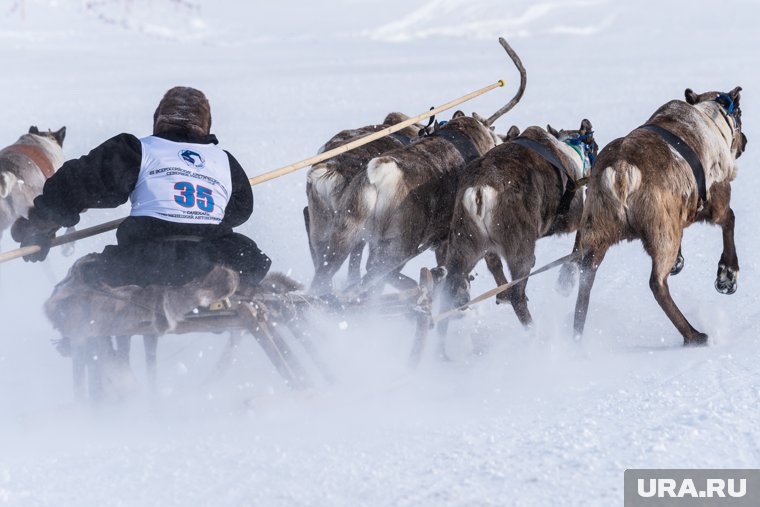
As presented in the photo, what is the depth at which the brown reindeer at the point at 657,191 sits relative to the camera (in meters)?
5.35

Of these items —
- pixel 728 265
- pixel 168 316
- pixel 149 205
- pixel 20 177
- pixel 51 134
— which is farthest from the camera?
pixel 51 134

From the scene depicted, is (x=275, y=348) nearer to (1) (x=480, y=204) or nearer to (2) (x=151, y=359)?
(2) (x=151, y=359)

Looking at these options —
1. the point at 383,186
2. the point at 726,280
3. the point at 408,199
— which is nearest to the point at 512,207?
the point at 408,199

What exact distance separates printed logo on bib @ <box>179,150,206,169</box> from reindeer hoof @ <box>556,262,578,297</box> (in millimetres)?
2235

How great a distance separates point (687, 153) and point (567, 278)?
0.96 metres

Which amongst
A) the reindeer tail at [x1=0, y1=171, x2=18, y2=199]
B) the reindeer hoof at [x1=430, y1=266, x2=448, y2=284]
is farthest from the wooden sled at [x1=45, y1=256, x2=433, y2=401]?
the reindeer tail at [x1=0, y1=171, x2=18, y2=199]

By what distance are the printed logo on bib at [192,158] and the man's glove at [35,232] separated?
2.00 feet

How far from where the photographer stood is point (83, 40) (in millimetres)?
32531

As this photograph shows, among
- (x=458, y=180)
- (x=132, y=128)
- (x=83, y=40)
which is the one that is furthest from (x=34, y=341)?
(x=83, y=40)

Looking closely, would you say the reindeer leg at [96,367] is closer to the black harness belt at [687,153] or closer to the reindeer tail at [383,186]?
the reindeer tail at [383,186]

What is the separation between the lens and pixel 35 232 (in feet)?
14.9

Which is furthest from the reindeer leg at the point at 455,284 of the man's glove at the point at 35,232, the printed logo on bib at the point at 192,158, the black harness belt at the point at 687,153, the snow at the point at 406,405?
the man's glove at the point at 35,232

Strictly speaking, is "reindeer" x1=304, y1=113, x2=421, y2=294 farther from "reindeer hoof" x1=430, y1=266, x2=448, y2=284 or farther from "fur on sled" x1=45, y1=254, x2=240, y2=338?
"fur on sled" x1=45, y1=254, x2=240, y2=338

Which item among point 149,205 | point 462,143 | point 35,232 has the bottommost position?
point 35,232
